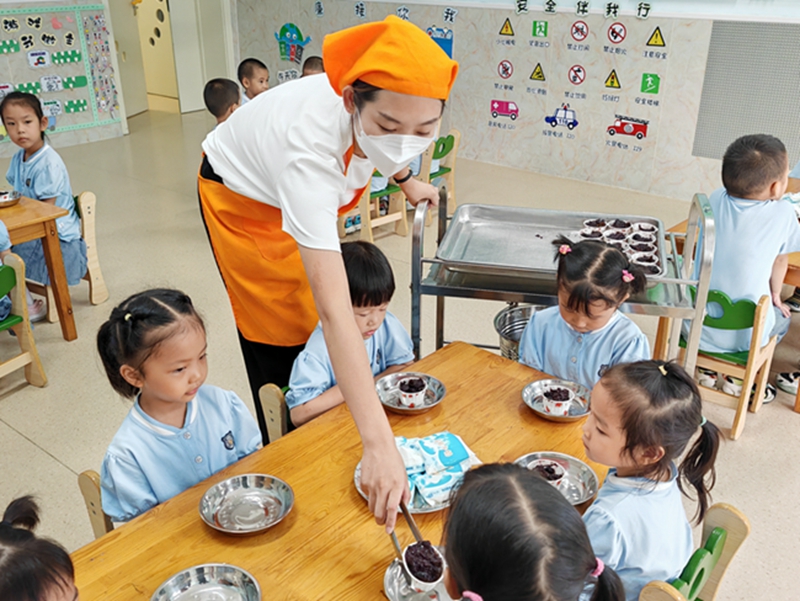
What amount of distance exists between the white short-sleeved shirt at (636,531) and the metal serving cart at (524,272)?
0.88 meters

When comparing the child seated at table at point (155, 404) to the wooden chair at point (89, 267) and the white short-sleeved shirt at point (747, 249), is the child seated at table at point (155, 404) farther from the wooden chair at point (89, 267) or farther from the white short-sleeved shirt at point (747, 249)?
the wooden chair at point (89, 267)

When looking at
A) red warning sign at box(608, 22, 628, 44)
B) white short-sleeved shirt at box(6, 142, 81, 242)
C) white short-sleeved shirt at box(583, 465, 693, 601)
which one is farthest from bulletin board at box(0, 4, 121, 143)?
white short-sleeved shirt at box(583, 465, 693, 601)

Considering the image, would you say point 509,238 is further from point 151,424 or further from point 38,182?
point 38,182

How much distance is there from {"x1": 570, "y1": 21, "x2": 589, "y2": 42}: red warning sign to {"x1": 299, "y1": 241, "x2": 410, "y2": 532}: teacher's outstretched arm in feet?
15.1

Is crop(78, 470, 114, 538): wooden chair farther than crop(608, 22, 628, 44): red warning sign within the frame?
No

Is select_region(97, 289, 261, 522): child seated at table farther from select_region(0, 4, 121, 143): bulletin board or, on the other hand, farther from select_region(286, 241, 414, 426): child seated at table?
select_region(0, 4, 121, 143): bulletin board

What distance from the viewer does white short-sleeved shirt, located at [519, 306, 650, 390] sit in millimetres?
1961

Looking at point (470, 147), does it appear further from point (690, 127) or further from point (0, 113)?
point (0, 113)

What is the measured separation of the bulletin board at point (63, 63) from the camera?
239 inches

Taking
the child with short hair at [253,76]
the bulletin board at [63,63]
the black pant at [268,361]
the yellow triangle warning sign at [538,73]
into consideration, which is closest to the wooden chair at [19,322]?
the black pant at [268,361]

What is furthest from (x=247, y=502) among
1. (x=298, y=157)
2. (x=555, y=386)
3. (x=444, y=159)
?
(x=444, y=159)

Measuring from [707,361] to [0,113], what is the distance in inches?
134

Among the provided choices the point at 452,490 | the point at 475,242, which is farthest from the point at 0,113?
the point at 452,490

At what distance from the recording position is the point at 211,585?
1173mm
